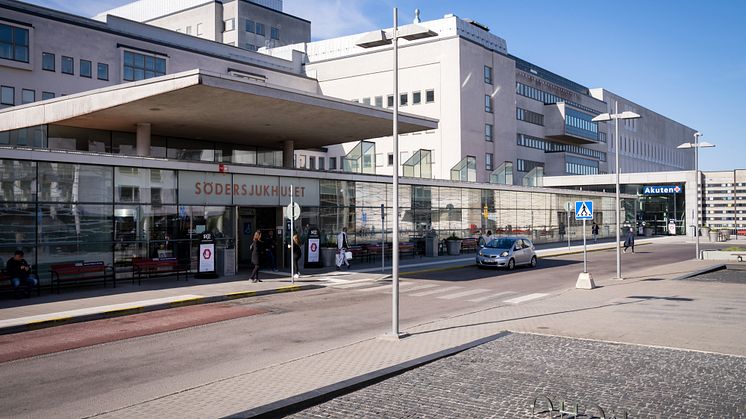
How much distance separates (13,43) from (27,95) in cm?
321

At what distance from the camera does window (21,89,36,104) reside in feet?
128

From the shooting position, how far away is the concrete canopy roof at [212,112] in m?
20.1

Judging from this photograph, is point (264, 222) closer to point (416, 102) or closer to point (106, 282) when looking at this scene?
point (106, 282)

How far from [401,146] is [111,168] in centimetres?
3984

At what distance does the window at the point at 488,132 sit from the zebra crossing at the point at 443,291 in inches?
1557

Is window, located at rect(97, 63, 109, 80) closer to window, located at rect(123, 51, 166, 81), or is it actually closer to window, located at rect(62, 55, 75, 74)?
window, located at rect(123, 51, 166, 81)

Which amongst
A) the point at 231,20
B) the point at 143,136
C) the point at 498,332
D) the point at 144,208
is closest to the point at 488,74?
the point at 231,20

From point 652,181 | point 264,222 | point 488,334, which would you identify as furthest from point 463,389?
point 652,181

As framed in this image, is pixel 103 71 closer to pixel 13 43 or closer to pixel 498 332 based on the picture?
pixel 13 43

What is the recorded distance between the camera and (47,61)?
40219 mm

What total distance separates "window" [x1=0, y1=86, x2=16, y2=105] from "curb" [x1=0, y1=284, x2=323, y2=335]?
91.4ft

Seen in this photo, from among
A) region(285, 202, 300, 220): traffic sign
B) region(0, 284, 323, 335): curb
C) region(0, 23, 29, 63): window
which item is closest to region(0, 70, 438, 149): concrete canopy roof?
region(285, 202, 300, 220): traffic sign

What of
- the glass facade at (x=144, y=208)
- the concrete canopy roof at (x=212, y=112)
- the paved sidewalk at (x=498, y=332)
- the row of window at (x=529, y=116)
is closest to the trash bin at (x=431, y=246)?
the glass facade at (x=144, y=208)

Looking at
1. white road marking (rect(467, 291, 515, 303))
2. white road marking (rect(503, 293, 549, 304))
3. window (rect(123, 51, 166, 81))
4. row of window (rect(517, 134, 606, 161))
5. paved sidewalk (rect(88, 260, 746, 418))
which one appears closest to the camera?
paved sidewalk (rect(88, 260, 746, 418))
